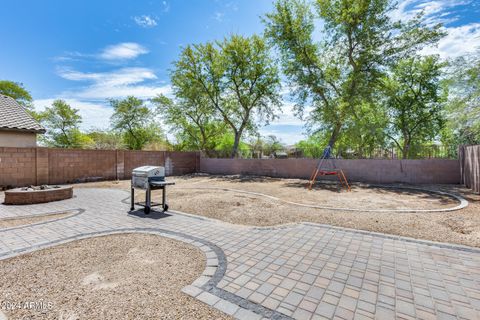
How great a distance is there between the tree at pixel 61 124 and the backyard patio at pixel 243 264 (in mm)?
27036

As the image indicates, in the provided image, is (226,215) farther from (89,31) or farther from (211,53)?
(211,53)

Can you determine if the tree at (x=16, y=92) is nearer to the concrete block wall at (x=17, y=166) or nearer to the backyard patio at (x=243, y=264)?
the concrete block wall at (x=17, y=166)

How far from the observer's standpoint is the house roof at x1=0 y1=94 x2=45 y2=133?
10429 millimetres

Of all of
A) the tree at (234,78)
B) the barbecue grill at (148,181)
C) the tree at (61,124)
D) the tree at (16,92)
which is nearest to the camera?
the barbecue grill at (148,181)

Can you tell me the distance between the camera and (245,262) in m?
2.89

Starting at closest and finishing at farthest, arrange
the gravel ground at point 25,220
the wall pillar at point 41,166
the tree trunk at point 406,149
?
the gravel ground at point 25,220, the wall pillar at point 41,166, the tree trunk at point 406,149

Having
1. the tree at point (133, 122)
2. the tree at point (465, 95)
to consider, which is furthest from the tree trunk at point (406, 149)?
the tree at point (133, 122)

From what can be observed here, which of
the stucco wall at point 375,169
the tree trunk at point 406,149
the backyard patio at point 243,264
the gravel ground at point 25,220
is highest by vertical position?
the tree trunk at point 406,149

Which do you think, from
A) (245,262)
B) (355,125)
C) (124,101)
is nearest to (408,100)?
(355,125)

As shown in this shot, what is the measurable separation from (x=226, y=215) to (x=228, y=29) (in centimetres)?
1744

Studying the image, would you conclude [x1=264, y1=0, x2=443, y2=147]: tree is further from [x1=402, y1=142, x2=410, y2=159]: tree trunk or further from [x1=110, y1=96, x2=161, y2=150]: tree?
[x1=110, y1=96, x2=161, y2=150]: tree

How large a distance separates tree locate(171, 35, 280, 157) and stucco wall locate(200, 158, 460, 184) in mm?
3831

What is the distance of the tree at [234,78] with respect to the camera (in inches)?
701

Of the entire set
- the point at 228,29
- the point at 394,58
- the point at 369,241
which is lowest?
the point at 369,241
